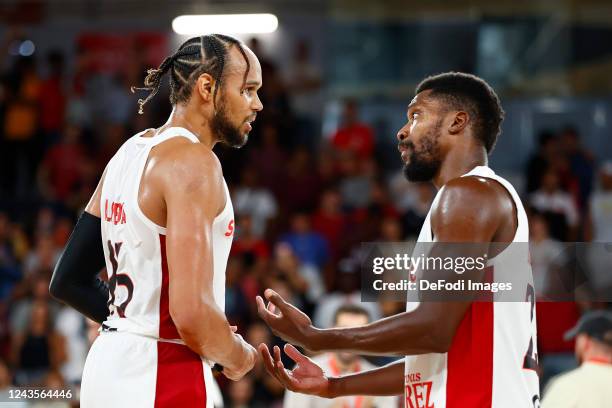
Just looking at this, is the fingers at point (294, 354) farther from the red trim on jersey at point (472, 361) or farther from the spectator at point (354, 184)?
the spectator at point (354, 184)

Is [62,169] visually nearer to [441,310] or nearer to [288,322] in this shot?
[288,322]

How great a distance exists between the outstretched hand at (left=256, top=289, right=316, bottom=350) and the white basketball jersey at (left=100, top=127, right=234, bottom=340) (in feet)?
0.70

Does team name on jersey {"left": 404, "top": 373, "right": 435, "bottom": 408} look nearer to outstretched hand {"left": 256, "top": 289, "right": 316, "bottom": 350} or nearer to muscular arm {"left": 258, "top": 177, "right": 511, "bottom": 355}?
muscular arm {"left": 258, "top": 177, "right": 511, "bottom": 355}

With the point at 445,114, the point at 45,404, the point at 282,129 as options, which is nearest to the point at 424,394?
the point at 445,114

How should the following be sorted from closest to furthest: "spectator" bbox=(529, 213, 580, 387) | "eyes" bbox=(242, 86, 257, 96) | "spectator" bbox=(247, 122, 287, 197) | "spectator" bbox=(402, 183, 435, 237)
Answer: "eyes" bbox=(242, 86, 257, 96) → "spectator" bbox=(529, 213, 580, 387) → "spectator" bbox=(402, 183, 435, 237) → "spectator" bbox=(247, 122, 287, 197)

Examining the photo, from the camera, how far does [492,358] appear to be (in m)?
3.83

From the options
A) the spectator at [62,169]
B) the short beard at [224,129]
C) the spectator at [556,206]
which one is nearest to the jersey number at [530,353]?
the short beard at [224,129]

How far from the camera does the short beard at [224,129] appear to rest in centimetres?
394

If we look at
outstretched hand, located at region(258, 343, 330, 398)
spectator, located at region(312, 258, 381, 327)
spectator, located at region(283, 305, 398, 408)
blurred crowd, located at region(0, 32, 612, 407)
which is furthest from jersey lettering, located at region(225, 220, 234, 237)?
spectator, located at region(312, 258, 381, 327)

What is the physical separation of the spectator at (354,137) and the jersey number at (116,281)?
945 cm

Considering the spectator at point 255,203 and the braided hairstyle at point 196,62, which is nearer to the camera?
the braided hairstyle at point 196,62

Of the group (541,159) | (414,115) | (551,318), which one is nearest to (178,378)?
(414,115)

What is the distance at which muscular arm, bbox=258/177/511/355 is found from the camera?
12.1ft

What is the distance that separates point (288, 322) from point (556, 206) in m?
8.61
